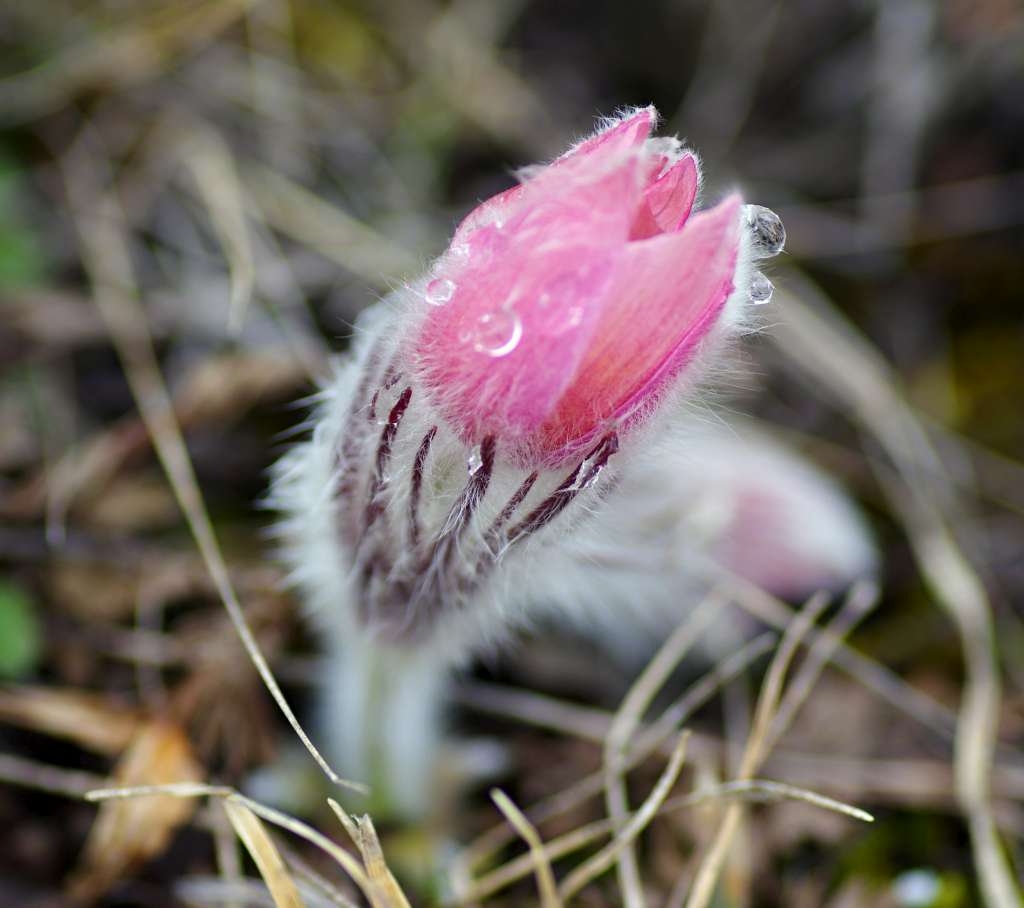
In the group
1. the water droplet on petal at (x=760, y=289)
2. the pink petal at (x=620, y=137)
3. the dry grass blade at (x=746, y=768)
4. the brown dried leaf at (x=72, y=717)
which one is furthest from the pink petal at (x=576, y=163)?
the brown dried leaf at (x=72, y=717)

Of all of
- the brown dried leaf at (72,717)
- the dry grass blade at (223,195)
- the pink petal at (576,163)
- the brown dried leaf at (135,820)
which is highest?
the dry grass blade at (223,195)

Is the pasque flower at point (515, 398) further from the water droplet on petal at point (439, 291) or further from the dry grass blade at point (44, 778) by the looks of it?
the dry grass blade at point (44, 778)

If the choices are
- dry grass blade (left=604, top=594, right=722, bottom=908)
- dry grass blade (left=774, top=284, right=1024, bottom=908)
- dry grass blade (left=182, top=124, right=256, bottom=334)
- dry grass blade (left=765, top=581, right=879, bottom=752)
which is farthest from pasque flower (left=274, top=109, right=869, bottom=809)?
dry grass blade (left=774, top=284, right=1024, bottom=908)

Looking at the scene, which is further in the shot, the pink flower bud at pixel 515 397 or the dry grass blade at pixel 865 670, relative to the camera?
the dry grass blade at pixel 865 670

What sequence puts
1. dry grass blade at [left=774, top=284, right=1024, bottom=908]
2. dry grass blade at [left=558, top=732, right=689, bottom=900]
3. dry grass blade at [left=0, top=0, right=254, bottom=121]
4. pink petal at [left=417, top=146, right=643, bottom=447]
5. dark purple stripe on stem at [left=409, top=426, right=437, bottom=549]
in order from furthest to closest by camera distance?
1. dry grass blade at [left=0, top=0, right=254, bottom=121]
2. dry grass blade at [left=774, top=284, right=1024, bottom=908]
3. dry grass blade at [left=558, top=732, right=689, bottom=900]
4. dark purple stripe on stem at [left=409, top=426, right=437, bottom=549]
5. pink petal at [left=417, top=146, right=643, bottom=447]

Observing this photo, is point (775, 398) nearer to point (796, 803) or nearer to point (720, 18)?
point (796, 803)

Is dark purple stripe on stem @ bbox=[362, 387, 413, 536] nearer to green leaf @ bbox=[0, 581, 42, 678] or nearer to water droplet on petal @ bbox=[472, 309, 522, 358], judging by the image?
water droplet on petal @ bbox=[472, 309, 522, 358]

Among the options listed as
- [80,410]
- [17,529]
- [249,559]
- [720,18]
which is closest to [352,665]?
[249,559]
